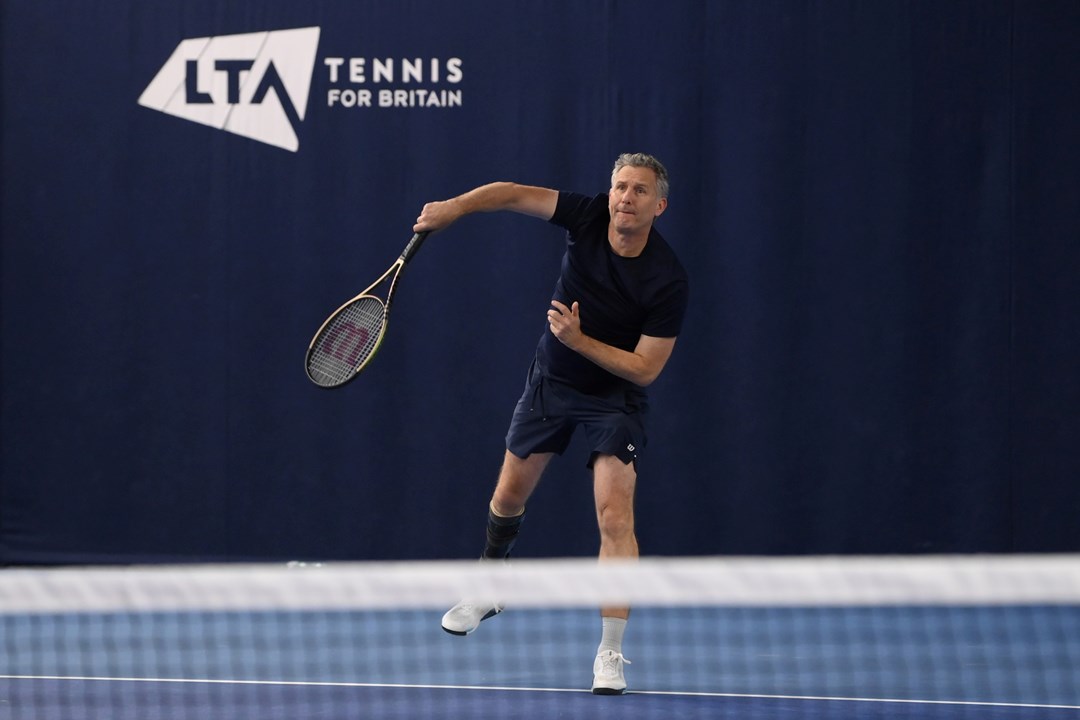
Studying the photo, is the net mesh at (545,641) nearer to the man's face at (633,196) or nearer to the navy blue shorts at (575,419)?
the navy blue shorts at (575,419)

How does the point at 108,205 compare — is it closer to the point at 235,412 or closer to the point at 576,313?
the point at 235,412

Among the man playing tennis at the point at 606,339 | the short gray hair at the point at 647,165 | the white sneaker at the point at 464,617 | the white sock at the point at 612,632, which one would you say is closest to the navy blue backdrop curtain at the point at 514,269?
the white sneaker at the point at 464,617

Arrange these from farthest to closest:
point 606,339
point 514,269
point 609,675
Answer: point 514,269, point 606,339, point 609,675

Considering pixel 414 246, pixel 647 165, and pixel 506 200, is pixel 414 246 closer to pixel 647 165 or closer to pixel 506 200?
pixel 506 200

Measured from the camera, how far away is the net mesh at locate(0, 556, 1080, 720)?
8.63ft

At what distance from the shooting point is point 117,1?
21.7ft

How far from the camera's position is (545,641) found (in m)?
4.98

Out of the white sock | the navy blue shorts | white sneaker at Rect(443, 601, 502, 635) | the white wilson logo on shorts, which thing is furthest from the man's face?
the white wilson logo on shorts

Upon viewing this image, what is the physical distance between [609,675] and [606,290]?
111 centimetres

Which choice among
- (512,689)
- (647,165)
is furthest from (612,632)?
(647,165)

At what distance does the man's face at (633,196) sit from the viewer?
4.14 meters

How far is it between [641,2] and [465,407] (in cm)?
195

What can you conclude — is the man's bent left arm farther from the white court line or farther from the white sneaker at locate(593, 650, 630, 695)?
the white court line

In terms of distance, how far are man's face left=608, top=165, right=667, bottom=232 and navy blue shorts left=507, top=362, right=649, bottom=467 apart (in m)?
0.52
